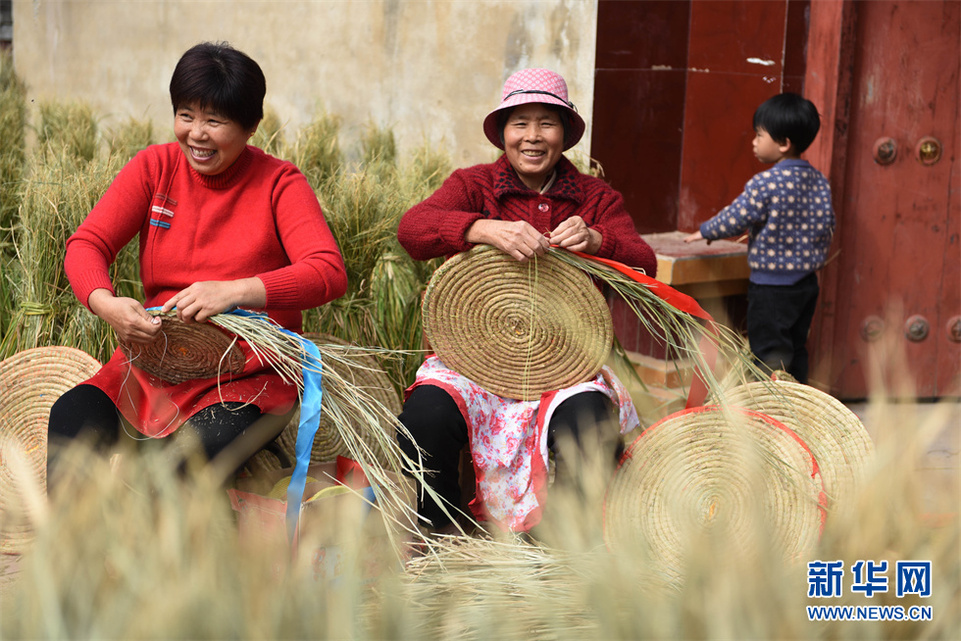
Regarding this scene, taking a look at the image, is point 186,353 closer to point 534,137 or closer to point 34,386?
point 34,386

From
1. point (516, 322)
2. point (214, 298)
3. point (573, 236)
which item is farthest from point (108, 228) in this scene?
point (573, 236)

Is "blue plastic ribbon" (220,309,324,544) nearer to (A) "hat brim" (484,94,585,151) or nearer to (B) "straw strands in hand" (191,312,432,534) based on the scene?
(B) "straw strands in hand" (191,312,432,534)

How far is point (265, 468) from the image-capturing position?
2699mm

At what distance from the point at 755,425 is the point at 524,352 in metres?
0.65

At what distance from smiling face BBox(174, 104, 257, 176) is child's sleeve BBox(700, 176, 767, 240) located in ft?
7.24

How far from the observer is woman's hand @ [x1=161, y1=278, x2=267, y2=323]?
7.35ft

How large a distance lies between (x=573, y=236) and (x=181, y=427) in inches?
44.5

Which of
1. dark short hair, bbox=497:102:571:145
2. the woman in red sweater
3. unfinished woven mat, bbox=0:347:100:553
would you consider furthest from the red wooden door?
unfinished woven mat, bbox=0:347:100:553

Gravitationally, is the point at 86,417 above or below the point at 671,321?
below

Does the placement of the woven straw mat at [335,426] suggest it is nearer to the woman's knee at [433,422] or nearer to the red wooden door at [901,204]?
the woman's knee at [433,422]

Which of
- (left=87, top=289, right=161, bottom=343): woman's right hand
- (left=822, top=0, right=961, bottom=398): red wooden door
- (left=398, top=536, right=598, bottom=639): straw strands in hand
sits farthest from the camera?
(left=822, top=0, right=961, bottom=398): red wooden door

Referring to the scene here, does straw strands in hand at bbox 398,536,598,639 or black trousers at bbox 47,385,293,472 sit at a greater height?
straw strands in hand at bbox 398,536,598,639

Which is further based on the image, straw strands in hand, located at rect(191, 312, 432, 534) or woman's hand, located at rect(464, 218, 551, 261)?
woman's hand, located at rect(464, 218, 551, 261)

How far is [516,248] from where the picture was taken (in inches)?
98.1
